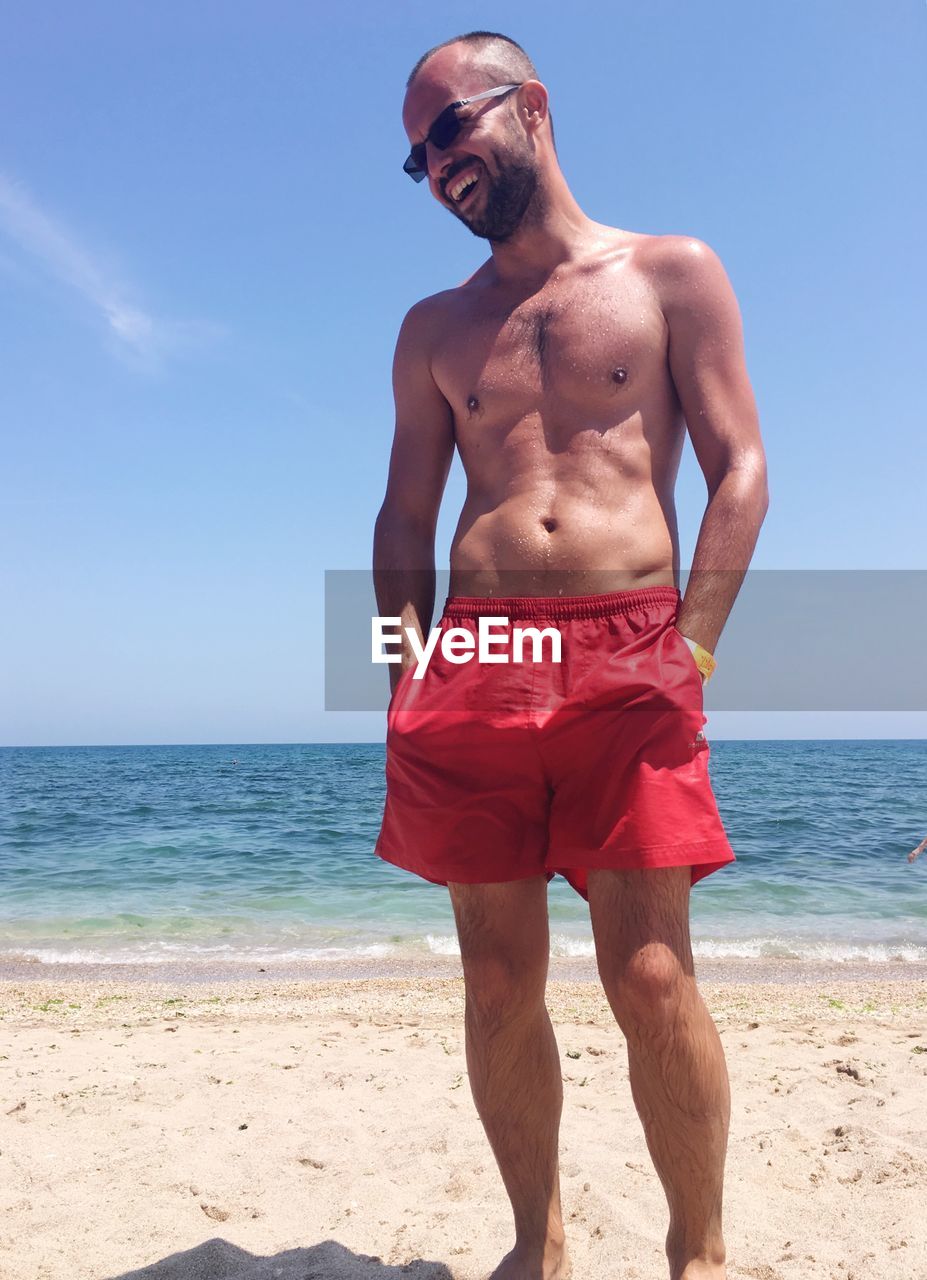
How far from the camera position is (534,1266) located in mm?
2039

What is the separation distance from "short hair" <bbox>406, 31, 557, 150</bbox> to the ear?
24 mm

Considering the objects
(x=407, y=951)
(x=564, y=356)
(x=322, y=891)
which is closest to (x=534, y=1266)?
(x=564, y=356)

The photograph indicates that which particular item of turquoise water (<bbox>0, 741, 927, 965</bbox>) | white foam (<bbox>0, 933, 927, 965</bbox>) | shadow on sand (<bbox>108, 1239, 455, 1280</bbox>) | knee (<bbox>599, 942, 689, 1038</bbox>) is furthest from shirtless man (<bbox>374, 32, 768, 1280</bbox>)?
turquoise water (<bbox>0, 741, 927, 965</bbox>)

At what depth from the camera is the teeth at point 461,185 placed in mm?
2059

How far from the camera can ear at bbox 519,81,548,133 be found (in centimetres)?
207

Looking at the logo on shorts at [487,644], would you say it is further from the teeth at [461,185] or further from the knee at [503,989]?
the teeth at [461,185]

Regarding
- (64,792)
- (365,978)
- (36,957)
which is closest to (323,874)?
(36,957)

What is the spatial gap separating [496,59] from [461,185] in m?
0.28

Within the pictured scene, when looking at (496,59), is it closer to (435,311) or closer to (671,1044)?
(435,311)

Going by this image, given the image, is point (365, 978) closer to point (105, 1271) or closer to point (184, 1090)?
point (184, 1090)

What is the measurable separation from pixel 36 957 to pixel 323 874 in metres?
5.00

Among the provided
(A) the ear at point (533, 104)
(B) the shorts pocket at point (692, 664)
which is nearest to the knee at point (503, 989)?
(B) the shorts pocket at point (692, 664)

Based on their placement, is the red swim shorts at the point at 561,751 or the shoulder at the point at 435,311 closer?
the red swim shorts at the point at 561,751

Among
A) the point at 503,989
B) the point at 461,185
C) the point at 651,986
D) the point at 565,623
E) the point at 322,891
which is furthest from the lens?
the point at 322,891
